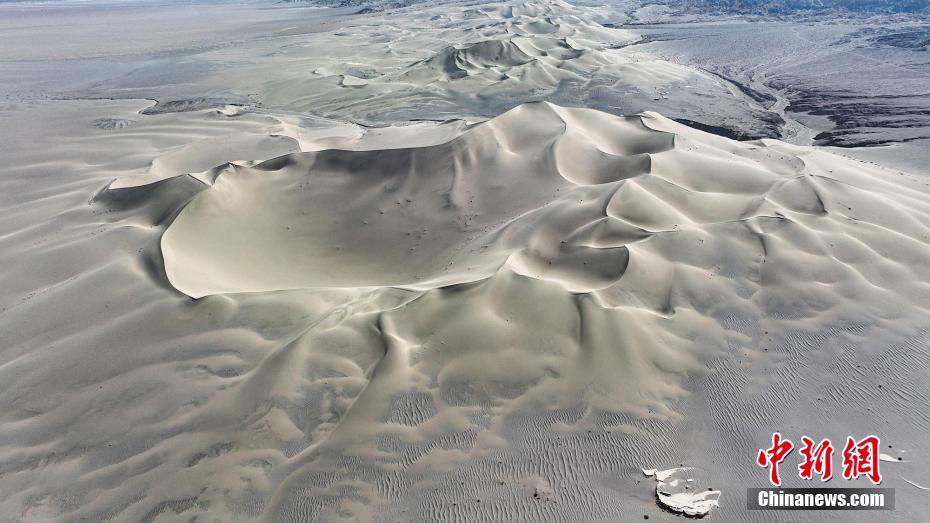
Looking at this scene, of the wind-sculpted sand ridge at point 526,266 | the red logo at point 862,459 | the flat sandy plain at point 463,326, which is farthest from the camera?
the wind-sculpted sand ridge at point 526,266

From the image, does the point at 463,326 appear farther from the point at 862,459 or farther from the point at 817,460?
the point at 862,459

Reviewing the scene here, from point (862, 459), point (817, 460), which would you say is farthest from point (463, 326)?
point (862, 459)

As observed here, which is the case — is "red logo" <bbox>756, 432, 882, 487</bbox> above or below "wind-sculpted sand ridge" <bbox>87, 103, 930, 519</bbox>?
below

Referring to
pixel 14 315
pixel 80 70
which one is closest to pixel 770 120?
pixel 14 315

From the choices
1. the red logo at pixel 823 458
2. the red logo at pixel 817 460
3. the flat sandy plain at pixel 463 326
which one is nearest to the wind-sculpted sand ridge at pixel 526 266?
the flat sandy plain at pixel 463 326

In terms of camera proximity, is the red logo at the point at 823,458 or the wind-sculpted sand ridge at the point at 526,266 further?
the wind-sculpted sand ridge at the point at 526,266

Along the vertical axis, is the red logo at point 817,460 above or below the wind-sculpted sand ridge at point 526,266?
below

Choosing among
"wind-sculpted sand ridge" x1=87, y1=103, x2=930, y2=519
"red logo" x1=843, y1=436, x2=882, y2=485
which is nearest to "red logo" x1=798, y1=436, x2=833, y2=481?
"red logo" x1=843, y1=436, x2=882, y2=485

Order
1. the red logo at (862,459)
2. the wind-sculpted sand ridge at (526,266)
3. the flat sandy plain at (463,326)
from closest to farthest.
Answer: the red logo at (862,459) → the flat sandy plain at (463,326) → the wind-sculpted sand ridge at (526,266)

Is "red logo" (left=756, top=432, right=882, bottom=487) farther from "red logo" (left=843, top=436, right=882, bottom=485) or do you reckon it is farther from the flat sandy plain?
the flat sandy plain

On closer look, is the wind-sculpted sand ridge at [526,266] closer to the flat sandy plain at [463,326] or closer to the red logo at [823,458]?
the flat sandy plain at [463,326]

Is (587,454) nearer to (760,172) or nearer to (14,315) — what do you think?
(760,172)
